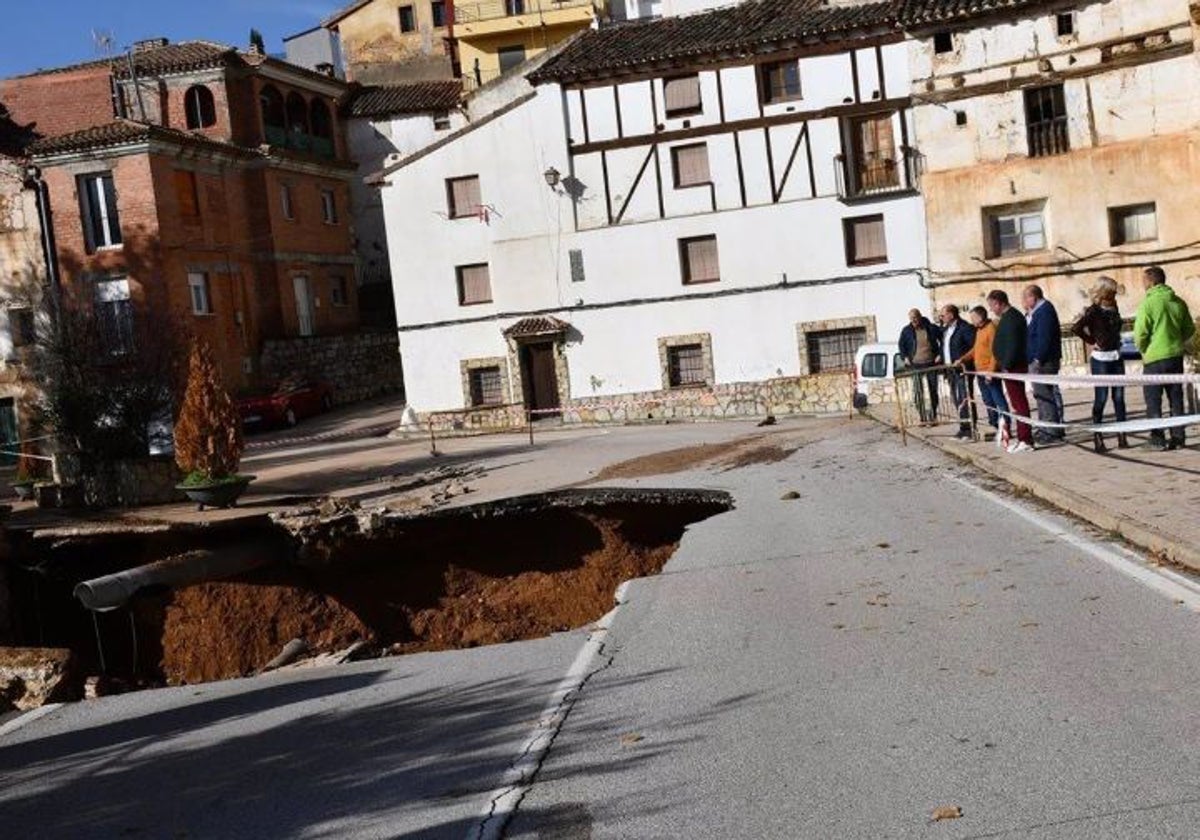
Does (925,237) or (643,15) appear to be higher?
(643,15)

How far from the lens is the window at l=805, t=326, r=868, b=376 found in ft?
118

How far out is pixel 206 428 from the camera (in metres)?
21.5

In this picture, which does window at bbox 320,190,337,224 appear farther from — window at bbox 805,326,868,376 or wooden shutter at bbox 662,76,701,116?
window at bbox 805,326,868,376

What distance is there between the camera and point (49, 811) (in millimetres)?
6355

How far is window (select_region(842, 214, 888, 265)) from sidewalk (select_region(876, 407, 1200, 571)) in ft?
63.6

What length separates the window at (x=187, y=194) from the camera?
41.6 m

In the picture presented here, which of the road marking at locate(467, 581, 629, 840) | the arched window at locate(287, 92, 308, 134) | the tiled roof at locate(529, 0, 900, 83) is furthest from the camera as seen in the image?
the arched window at locate(287, 92, 308, 134)

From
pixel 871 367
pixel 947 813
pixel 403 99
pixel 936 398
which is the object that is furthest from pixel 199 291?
pixel 947 813

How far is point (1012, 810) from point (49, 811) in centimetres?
437

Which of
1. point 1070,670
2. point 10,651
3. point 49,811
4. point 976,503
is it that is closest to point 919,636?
point 1070,670

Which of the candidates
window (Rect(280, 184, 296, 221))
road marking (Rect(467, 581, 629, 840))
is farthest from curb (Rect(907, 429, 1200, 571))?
window (Rect(280, 184, 296, 221))

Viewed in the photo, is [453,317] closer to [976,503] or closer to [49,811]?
[976,503]

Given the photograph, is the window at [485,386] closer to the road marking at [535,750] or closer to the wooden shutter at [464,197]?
the wooden shutter at [464,197]

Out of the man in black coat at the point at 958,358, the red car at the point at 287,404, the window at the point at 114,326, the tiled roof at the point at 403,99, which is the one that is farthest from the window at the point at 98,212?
the man in black coat at the point at 958,358
